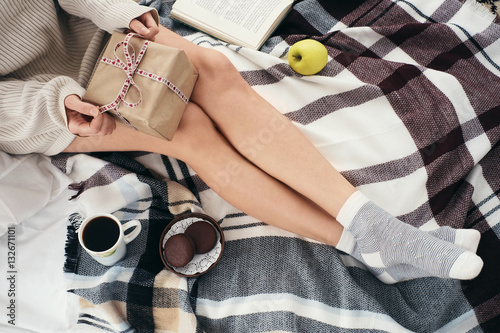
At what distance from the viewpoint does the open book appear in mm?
1059

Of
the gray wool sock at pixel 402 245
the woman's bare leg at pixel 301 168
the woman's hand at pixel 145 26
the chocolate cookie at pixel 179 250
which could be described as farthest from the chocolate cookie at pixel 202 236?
the woman's hand at pixel 145 26

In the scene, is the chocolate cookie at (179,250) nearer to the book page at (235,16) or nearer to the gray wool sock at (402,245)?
the gray wool sock at (402,245)

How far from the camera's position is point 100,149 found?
946 mm

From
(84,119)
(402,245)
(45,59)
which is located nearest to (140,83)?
(84,119)

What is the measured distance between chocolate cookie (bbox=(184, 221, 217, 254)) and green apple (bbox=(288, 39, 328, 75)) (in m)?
0.44

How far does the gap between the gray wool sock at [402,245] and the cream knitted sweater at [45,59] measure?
23.7 inches

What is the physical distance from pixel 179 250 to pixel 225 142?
26 cm

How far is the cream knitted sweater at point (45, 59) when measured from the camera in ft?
2.58

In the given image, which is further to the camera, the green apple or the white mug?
the green apple

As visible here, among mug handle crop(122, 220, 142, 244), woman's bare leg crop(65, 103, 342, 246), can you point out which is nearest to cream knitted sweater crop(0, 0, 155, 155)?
woman's bare leg crop(65, 103, 342, 246)

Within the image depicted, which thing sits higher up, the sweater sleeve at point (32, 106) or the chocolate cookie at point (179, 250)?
the sweater sleeve at point (32, 106)

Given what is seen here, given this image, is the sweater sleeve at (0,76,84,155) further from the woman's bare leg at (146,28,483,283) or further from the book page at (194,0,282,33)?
the book page at (194,0,282,33)

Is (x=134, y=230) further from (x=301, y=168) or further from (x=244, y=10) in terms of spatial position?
(x=244, y=10)

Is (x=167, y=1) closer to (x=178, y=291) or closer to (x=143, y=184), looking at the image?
(x=143, y=184)
